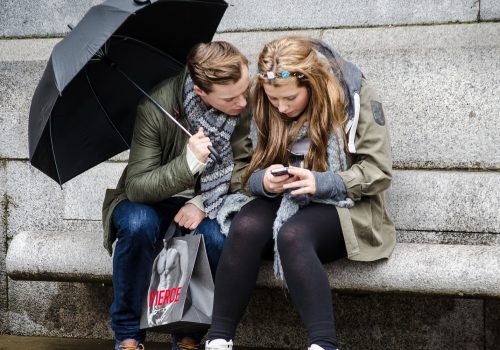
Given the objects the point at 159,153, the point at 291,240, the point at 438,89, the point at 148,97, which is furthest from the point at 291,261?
the point at 438,89

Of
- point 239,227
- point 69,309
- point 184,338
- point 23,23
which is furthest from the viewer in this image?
point 23,23

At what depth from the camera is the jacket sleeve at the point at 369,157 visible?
3.59 meters

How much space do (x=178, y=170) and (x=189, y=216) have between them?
27cm

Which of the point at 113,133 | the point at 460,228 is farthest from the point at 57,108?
the point at 460,228

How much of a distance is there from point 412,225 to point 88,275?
155 cm

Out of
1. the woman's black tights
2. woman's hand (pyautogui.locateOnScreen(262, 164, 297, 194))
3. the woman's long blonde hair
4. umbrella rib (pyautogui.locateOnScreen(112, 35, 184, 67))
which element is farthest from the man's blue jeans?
umbrella rib (pyautogui.locateOnScreen(112, 35, 184, 67))

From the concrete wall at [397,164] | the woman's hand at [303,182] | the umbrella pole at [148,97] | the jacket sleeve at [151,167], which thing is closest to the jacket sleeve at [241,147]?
the umbrella pole at [148,97]

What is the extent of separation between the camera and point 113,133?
4.01 metres

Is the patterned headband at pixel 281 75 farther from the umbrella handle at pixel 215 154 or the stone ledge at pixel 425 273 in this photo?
the stone ledge at pixel 425 273

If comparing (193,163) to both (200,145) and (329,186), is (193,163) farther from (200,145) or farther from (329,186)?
(329,186)

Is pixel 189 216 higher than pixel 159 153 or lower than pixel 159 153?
lower

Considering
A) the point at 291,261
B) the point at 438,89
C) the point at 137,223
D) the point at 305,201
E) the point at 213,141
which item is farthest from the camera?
the point at 438,89

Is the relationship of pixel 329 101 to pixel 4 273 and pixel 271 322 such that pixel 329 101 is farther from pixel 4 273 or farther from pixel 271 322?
pixel 4 273

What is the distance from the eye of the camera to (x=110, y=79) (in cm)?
392
